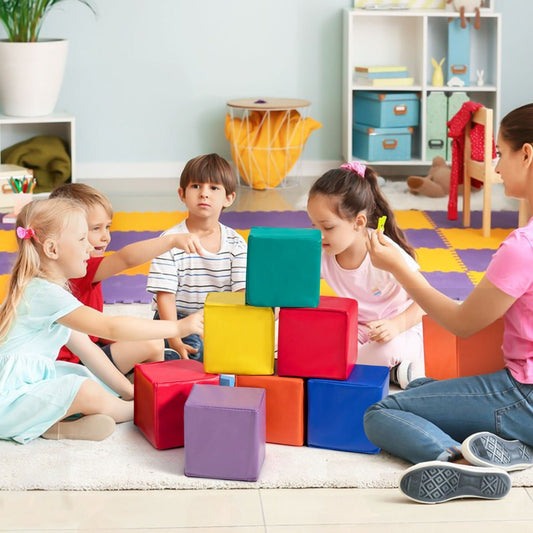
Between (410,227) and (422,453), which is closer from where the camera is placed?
(422,453)

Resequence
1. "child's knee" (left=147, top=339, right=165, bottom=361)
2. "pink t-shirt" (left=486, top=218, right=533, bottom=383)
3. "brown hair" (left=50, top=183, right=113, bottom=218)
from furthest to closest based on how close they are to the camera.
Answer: "brown hair" (left=50, top=183, right=113, bottom=218), "child's knee" (left=147, top=339, right=165, bottom=361), "pink t-shirt" (left=486, top=218, right=533, bottom=383)

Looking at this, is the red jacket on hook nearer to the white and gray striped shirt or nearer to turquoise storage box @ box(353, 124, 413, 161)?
turquoise storage box @ box(353, 124, 413, 161)

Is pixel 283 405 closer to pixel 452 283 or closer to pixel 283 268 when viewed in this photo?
pixel 283 268

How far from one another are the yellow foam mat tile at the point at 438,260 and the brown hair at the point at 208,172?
0.99 metres

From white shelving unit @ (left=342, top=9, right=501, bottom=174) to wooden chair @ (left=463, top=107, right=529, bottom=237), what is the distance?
781 millimetres

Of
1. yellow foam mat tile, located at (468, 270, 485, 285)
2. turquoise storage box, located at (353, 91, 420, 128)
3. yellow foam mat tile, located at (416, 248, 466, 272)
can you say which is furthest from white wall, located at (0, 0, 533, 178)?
yellow foam mat tile, located at (468, 270, 485, 285)

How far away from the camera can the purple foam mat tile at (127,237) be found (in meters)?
3.22

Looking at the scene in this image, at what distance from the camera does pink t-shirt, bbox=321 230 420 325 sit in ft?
6.76

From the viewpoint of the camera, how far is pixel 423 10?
14.5 feet

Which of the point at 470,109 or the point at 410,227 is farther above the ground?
the point at 470,109

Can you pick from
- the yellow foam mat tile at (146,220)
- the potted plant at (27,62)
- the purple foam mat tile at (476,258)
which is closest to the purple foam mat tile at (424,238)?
→ the purple foam mat tile at (476,258)

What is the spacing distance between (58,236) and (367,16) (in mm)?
3053

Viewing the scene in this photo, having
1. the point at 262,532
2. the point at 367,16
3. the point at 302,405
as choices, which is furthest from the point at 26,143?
the point at 262,532

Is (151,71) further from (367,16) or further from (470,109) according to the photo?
(470,109)
